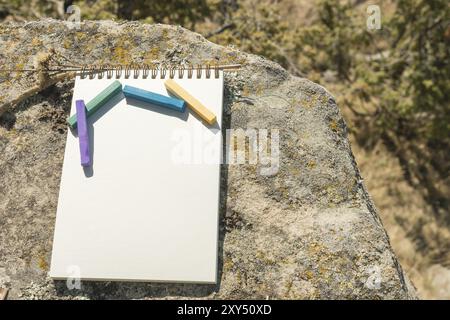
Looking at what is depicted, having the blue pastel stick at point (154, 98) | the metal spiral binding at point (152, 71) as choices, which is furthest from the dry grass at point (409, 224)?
the blue pastel stick at point (154, 98)

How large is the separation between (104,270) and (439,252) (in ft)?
12.8

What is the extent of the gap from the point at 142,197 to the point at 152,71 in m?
0.67

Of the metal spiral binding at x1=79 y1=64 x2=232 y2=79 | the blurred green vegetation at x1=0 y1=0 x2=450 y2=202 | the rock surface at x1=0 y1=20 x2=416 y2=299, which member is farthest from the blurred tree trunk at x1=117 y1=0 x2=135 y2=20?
the metal spiral binding at x1=79 y1=64 x2=232 y2=79

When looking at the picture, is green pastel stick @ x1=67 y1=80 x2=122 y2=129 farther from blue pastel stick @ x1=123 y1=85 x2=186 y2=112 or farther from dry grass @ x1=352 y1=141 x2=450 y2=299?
dry grass @ x1=352 y1=141 x2=450 y2=299

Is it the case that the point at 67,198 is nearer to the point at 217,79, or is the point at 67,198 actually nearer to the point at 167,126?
the point at 167,126

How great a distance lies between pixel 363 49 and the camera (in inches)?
245

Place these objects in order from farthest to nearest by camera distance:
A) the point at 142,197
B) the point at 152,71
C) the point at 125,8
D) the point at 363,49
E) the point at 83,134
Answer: the point at 363,49
the point at 125,8
the point at 152,71
the point at 83,134
the point at 142,197

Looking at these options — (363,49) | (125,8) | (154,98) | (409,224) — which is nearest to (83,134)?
(154,98)

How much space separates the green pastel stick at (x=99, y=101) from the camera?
237 centimetres

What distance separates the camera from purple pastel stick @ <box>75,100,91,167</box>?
2.27m

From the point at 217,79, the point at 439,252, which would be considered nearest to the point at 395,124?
the point at 439,252

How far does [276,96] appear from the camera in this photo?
255 cm

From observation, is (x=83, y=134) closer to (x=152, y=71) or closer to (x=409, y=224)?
(x=152, y=71)
